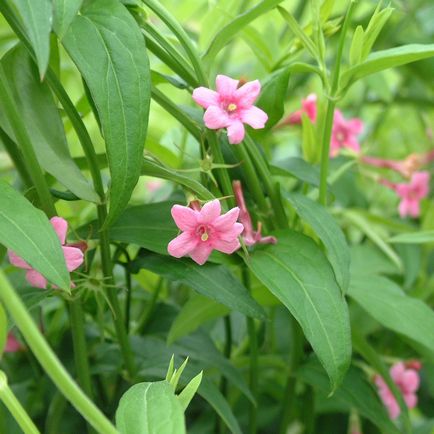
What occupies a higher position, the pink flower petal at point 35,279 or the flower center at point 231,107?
the flower center at point 231,107

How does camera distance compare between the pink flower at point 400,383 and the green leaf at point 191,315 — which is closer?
the green leaf at point 191,315

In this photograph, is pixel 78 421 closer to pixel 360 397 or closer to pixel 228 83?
pixel 360 397

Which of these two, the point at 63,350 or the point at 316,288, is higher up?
the point at 316,288

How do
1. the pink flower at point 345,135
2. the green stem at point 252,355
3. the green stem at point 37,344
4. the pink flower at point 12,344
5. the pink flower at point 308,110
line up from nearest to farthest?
1. the green stem at point 37,344
2. the green stem at point 252,355
3. the pink flower at point 12,344
4. the pink flower at point 308,110
5. the pink flower at point 345,135

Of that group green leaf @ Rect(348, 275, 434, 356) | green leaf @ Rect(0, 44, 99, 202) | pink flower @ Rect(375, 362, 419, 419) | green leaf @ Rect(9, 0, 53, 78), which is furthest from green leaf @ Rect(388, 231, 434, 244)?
green leaf @ Rect(9, 0, 53, 78)

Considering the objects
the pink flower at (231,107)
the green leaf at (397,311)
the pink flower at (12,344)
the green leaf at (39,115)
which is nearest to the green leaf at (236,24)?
the pink flower at (231,107)

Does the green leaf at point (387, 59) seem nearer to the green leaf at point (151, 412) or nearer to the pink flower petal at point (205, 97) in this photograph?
the pink flower petal at point (205, 97)

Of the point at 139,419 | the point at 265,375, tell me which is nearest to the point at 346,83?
the point at 139,419
